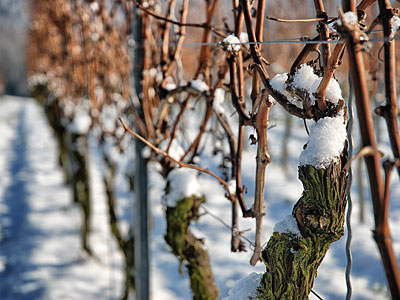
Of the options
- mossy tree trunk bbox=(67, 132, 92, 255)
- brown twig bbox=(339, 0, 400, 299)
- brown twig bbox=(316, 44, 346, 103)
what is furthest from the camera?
mossy tree trunk bbox=(67, 132, 92, 255)

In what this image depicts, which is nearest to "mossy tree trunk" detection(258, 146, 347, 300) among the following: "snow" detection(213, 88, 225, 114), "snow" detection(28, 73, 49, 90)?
"snow" detection(213, 88, 225, 114)

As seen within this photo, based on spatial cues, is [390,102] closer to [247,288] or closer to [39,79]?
[247,288]

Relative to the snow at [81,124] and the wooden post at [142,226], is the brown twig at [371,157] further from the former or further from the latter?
the snow at [81,124]

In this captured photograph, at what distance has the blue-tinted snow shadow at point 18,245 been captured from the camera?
3082mm

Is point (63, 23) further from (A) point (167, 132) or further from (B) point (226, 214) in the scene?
(A) point (167, 132)

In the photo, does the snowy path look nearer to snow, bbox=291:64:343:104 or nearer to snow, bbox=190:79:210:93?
snow, bbox=190:79:210:93

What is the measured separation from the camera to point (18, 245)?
153 inches

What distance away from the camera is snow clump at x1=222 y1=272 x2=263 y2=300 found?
87 cm

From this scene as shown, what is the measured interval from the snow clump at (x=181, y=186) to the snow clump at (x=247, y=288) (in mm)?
602

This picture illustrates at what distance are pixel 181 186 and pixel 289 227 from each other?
2.42ft

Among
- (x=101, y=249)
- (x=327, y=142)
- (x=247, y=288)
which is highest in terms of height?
(x=327, y=142)

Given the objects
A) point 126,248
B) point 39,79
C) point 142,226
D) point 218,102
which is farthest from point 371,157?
point 39,79

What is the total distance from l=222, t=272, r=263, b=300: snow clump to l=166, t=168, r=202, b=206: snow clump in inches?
23.7

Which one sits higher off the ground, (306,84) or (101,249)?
(306,84)
